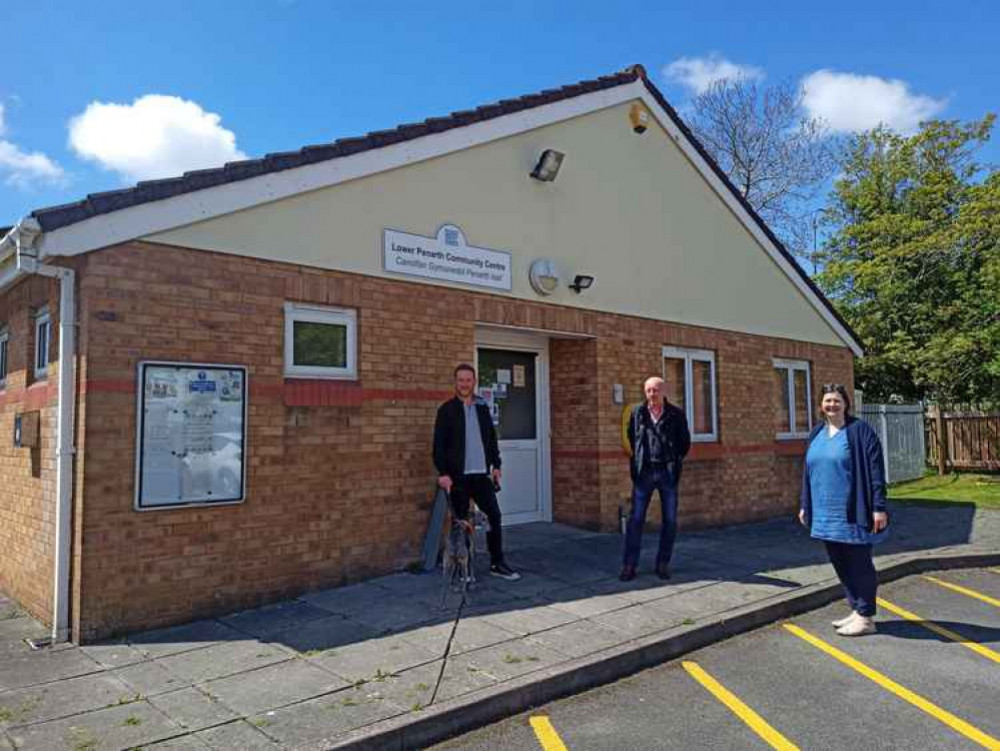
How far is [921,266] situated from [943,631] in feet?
57.9

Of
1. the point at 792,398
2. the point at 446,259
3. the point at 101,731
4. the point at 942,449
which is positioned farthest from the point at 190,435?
the point at 942,449

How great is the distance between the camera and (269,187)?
612 centimetres

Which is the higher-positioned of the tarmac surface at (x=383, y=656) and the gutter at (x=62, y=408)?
the gutter at (x=62, y=408)

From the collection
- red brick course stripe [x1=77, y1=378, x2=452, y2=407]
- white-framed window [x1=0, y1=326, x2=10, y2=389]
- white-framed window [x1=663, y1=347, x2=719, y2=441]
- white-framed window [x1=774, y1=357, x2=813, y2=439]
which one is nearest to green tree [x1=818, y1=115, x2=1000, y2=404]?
white-framed window [x1=774, y1=357, x2=813, y2=439]

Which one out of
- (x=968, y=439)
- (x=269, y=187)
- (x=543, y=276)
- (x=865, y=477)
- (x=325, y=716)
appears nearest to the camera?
(x=325, y=716)

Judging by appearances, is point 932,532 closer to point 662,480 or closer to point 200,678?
point 662,480

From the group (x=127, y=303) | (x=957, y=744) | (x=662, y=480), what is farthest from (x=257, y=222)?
(x=957, y=744)

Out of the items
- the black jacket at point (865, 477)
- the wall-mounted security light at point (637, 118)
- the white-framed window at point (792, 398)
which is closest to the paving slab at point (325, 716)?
the black jacket at point (865, 477)

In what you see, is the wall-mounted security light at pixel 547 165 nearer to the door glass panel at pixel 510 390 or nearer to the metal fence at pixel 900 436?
the door glass panel at pixel 510 390

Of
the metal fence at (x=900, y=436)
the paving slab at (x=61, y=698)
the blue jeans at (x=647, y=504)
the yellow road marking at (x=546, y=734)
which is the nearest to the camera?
the yellow road marking at (x=546, y=734)

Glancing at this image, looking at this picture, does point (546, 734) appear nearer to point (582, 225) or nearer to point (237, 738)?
point (237, 738)

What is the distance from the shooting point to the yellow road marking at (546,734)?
12.4ft

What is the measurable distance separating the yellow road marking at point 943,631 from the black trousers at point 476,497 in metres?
3.41

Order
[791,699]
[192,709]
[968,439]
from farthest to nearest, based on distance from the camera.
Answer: [968,439] < [791,699] < [192,709]
